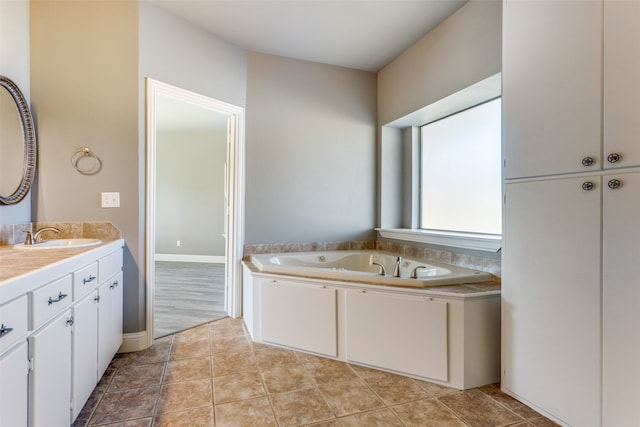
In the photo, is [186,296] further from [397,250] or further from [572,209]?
[572,209]

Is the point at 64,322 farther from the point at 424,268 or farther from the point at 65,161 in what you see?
the point at 424,268

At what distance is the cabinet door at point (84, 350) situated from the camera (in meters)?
1.45

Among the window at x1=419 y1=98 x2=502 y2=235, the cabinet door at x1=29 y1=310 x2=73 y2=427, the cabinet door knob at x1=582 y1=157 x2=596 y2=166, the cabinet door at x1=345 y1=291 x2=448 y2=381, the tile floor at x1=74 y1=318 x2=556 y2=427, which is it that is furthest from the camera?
the window at x1=419 y1=98 x2=502 y2=235

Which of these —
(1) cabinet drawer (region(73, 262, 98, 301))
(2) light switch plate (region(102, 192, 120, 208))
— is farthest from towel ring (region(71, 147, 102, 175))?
(1) cabinet drawer (region(73, 262, 98, 301))

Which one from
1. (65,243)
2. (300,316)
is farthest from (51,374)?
(300,316)

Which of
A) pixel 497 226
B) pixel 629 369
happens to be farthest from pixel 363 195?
pixel 629 369

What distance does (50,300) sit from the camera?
3.99 ft

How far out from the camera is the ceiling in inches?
93.4

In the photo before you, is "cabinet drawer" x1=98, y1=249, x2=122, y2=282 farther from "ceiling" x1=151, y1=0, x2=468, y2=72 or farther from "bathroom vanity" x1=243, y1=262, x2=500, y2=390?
"ceiling" x1=151, y1=0, x2=468, y2=72

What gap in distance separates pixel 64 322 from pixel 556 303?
2295 millimetres

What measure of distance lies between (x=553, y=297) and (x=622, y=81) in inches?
39.9

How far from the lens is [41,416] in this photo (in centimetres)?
115

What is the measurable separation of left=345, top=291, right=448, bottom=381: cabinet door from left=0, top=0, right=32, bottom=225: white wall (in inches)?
88.6

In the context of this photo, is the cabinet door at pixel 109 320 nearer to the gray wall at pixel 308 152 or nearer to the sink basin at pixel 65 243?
the sink basin at pixel 65 243
